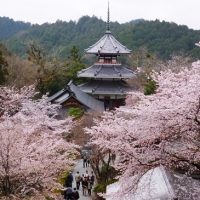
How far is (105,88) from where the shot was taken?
117 ft

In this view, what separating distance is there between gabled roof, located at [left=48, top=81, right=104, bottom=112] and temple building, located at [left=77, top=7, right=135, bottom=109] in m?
1.40

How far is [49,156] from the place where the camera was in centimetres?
1263

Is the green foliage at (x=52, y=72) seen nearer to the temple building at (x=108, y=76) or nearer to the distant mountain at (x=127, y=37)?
the temple building at (x=108, y=76)

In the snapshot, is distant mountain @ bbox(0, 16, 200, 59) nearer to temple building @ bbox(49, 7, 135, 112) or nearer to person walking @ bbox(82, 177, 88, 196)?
temple building @ bbox(49, 7, 135, 112)

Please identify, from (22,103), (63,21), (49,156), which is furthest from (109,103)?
(63,21)

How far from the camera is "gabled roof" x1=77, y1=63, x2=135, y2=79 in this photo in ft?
118

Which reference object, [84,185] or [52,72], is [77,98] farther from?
[84,185]

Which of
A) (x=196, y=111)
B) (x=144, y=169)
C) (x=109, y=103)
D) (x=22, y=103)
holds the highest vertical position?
(x=196, y=111)

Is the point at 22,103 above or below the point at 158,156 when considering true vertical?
below

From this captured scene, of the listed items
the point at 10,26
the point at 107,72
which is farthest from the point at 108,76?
the point at 10,26

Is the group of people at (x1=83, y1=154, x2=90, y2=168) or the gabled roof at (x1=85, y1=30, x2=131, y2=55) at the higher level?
the gabled roof at (x1=85, y1=30, x2=131, y2=55)

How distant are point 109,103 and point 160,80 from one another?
85.3 feet

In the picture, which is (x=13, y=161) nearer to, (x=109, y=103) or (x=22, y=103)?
(x=22, y=103)

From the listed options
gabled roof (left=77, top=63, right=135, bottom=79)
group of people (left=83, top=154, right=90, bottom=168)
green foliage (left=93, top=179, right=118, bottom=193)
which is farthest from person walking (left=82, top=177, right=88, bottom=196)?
gabled roof (left=77, top=63, right=135, bottom=79)
